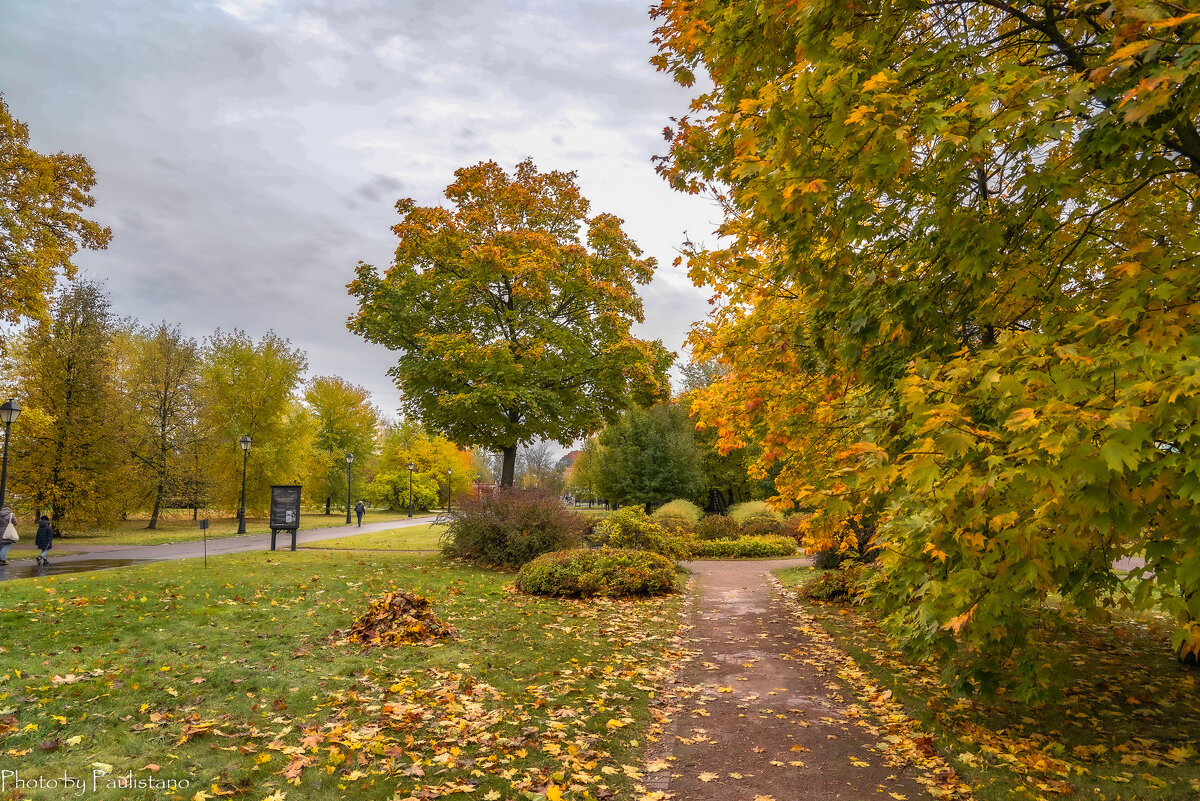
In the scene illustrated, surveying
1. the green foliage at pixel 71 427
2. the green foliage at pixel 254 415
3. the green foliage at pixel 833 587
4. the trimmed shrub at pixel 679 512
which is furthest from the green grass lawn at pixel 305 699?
the green foliage at pixel 254 415

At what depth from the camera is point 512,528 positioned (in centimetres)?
1459

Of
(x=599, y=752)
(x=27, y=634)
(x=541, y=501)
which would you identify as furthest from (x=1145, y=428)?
(x=541, y=501)

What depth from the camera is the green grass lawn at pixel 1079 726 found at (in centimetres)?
412

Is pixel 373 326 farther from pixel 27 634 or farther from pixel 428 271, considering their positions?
pixel 27 634

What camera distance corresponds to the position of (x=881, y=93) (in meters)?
3.76

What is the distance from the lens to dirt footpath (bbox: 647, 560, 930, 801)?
14.0 feet

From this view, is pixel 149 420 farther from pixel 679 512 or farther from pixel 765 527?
pixel 765 527

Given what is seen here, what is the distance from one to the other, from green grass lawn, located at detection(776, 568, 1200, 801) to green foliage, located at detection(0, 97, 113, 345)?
21.1m

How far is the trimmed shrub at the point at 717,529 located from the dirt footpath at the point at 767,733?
13.5 metres

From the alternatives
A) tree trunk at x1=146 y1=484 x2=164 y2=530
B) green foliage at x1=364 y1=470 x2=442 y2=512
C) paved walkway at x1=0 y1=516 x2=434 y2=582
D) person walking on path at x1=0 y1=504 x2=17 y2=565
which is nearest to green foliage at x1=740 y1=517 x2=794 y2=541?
paved walkway at x1=0 y1=516 x2=434 y2=582

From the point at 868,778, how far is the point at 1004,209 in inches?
160

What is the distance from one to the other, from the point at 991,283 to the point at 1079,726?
3.81 meters

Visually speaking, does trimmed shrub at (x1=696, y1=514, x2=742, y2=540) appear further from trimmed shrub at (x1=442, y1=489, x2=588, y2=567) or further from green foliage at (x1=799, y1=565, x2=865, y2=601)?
green foliage at (x1=799, y1=565, x2=865, y2=601)

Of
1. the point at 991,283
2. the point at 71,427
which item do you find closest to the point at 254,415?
the point at 71,427
